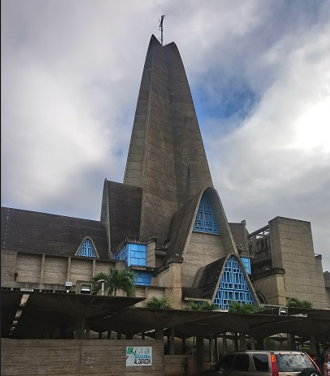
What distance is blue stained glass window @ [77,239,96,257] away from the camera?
148 feet

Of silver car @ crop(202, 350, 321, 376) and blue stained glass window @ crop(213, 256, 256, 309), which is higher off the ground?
blue stained glass window @ crop(213, 256, 256, 309)

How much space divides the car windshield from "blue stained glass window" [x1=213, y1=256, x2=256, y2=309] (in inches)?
1047

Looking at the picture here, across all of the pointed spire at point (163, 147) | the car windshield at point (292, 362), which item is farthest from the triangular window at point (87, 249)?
the car windshield at point (292, 362)

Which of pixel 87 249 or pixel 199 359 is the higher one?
pixel 87 249

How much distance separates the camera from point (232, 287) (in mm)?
Answer: 39625

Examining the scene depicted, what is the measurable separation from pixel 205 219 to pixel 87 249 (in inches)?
540

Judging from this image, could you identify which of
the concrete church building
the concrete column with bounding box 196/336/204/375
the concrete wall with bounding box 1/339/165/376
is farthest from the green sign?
the concrete church building

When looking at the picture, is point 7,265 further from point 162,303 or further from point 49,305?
point 49,305

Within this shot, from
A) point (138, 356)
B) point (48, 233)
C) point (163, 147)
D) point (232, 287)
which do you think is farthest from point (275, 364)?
point (163, 147)

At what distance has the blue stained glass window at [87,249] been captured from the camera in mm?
45075

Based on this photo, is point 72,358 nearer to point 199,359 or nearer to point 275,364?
point 275,364

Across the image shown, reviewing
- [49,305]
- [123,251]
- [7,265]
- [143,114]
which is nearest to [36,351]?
[49,305]

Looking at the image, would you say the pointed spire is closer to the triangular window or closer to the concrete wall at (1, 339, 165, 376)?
the triangular window

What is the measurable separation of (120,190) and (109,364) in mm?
35440
